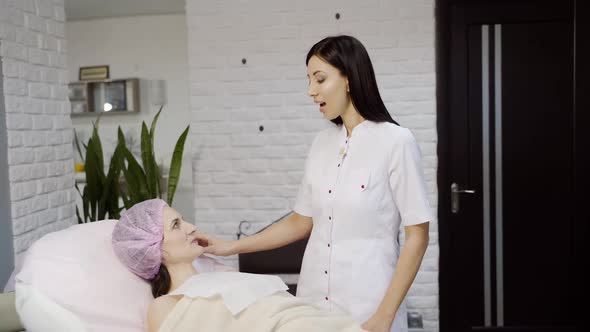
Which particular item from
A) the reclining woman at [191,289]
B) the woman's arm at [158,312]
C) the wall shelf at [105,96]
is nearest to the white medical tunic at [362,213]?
the reclining woman at [191,289]

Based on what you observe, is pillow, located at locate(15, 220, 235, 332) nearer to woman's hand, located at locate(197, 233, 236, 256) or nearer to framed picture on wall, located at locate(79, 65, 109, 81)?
woman's hand, located at locate(197, 233, 236, 256)

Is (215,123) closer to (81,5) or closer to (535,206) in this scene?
(535,206)

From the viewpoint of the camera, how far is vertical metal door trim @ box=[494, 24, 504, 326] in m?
3.68

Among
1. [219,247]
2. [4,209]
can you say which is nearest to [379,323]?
[219,247]

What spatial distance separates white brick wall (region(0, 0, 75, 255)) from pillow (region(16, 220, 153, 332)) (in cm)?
85

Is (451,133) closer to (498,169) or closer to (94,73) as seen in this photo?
(498,169)

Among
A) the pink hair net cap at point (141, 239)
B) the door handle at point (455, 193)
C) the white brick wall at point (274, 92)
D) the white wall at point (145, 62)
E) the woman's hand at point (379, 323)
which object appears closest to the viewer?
the woman's hand at point (379, 323)

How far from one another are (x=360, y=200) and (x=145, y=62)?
18.6 feet

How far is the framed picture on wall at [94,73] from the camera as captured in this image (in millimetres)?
6980

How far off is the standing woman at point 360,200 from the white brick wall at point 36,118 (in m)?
1.41

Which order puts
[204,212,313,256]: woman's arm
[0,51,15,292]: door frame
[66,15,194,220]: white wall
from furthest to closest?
[66,15,194,220]: white wall
[0,51,15,292]: door frame
[204,212,313,256]: woman's arm

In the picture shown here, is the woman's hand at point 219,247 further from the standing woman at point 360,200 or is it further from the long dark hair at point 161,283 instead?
the standing woman at point 360,200

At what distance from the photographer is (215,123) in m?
3.75

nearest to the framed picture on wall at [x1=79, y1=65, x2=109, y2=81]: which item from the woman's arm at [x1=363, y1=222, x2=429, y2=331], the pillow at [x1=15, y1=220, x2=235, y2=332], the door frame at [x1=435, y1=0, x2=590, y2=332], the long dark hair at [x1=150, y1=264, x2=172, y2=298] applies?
the door frame at [x1=435, y1=0, x2=590, y2=332]
